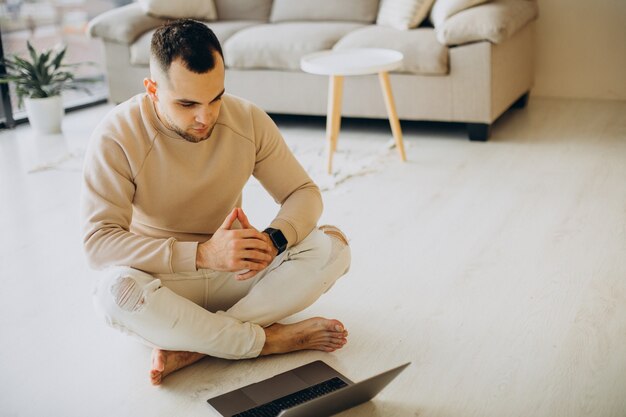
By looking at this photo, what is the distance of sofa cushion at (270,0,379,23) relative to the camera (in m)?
4.39

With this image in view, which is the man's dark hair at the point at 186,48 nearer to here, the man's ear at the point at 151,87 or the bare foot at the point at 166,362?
the man's ear at the point at 151,87

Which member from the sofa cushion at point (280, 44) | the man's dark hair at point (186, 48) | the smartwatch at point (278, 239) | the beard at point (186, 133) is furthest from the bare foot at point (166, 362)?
the sofa cushion at point (280, 44)

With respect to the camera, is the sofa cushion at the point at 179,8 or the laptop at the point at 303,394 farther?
the sofa cushion at the point at 179,8

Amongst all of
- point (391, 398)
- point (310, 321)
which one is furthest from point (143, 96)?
point (391, 398)

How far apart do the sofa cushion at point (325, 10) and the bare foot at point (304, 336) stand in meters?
2.74

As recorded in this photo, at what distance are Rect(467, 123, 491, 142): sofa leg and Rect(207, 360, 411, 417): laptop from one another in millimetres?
2186

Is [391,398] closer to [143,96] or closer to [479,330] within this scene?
[479,330]

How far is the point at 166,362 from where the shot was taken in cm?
189

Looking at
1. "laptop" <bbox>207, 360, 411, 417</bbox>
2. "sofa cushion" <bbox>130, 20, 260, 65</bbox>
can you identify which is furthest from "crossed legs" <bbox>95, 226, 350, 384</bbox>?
"sofa cushion" <bbox>130, 20, 260, 65</bbox>

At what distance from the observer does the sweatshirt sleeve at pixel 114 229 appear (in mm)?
1813

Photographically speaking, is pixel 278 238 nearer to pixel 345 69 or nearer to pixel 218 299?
pixel 218 299

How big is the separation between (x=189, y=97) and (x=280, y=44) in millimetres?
2416

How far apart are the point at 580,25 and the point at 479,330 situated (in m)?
3.04

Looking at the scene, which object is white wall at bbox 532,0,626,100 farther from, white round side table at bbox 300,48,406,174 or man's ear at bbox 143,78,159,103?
man's ear at bbox 143,78,159,103
